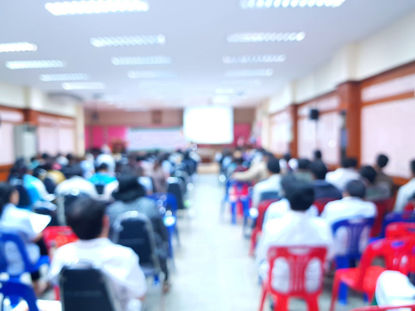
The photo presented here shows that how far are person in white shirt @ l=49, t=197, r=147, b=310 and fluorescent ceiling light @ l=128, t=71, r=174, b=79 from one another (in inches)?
256

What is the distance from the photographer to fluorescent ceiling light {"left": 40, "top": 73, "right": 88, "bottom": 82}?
26.3ft

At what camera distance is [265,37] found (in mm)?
5289

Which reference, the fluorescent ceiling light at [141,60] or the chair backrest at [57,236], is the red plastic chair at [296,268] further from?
the fluorescent ceiling light at [141,60]

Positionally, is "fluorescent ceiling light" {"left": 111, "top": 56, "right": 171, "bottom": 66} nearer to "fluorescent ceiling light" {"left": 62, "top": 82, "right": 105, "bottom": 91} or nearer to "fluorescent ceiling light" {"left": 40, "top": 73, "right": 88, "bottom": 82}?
"fluorescent ceiling light" {"left": 40, "top": 73, "right": 88, "bottom": 82}

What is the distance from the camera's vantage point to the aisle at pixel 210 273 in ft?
9.93

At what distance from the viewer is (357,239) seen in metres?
2.82

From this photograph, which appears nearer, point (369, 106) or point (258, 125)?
point (369, 106)

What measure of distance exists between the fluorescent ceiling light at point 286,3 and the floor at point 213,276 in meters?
3.03

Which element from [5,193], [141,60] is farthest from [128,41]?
[5,193]

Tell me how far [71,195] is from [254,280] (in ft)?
7.38

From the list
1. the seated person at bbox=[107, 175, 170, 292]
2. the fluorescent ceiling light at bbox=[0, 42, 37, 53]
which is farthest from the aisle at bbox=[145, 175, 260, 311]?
the fluorescent ceiling light at bbox=[0, 42, 37, 53]

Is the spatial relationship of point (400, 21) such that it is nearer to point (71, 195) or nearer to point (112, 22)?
point (112, 22)

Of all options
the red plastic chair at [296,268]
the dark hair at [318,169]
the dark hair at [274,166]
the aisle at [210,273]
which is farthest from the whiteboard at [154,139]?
the red plastic chair at [296,268]

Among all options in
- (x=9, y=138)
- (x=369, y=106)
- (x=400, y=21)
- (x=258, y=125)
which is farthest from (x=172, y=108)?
(x=400, y=21)
